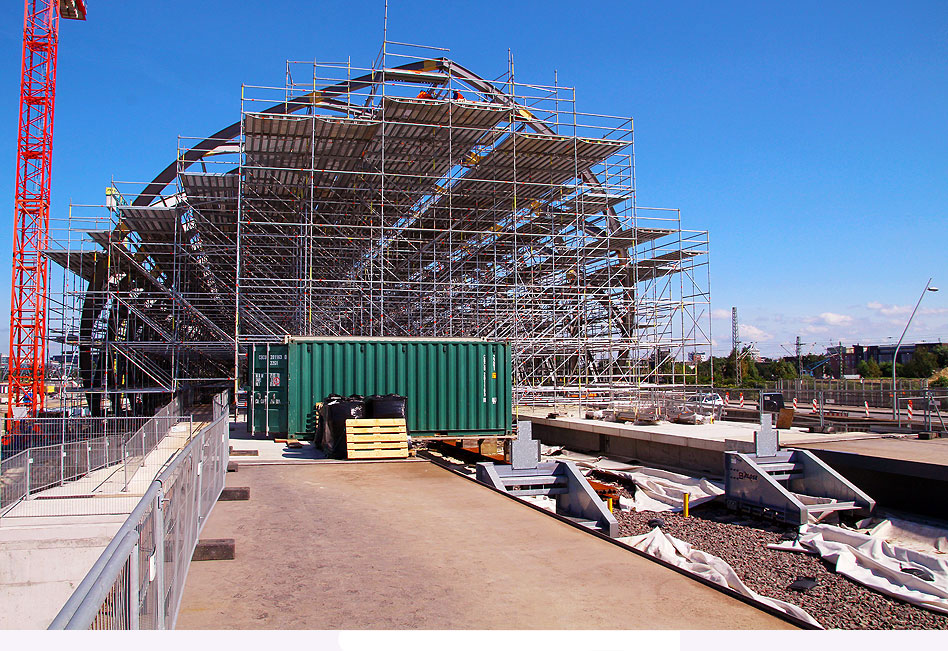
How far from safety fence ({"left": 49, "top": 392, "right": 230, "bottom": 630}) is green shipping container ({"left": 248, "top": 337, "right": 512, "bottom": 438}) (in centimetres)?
1013

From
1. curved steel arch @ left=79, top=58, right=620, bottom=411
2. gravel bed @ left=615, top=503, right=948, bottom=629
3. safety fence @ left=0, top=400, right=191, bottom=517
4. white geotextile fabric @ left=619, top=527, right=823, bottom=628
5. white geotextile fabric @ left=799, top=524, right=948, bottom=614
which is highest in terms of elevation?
curved steel arch @ left=79, top=58, right=620, bottom=411

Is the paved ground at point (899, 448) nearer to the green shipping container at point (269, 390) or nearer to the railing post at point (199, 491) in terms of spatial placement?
the railing post at point (199, 491)

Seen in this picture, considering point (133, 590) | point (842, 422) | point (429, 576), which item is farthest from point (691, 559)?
point (842, 422)

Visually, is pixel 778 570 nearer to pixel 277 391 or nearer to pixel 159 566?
pixel 159 566

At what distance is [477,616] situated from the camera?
17.7ft

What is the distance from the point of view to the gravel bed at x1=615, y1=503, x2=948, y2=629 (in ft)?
26.1

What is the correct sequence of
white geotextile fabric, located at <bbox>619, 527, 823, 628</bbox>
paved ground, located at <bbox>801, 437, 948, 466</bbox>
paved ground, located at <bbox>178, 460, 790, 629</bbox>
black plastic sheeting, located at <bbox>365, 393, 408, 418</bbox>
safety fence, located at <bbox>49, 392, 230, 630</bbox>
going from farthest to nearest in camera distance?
1. black plastic sheeting, located at <bbox>365, 393, 408, 418</bbox>
2. paved ground, located at <bbox>801, 437, 948, 466</bbox>
3. white geotextile fabric, located at <bbox>619, 527, 823, 628</bbox>
4. paved ground, located at <bbox>178, 460, 790, 629</bbox>
5. safety fence, located at <bbox>49, 392, 230, 630</bbox>

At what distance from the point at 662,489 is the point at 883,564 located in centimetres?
609

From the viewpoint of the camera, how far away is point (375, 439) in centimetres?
1500

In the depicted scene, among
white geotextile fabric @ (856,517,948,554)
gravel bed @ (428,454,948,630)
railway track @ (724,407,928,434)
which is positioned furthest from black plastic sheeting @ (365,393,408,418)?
railway track @ (724,407,928,434)

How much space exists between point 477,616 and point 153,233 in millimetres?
34197

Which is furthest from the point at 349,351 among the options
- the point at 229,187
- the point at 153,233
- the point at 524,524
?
the point at 153,233

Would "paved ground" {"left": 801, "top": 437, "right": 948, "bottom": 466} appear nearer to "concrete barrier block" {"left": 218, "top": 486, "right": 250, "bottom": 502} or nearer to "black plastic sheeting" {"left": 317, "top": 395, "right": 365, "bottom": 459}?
"black plastic sheeting" {"left": 317, "top": 395, "right": 365, "bottom": 459}

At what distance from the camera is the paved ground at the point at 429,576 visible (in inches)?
209
